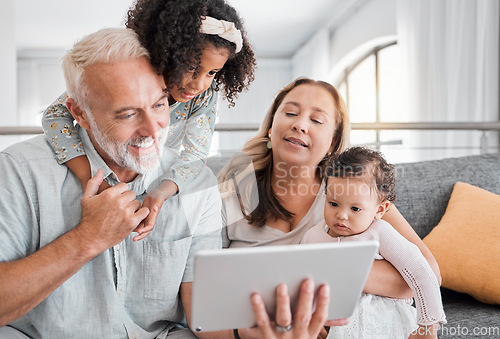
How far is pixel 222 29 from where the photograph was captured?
36.9 inches

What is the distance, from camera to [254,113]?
9070 mm

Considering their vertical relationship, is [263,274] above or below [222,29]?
below

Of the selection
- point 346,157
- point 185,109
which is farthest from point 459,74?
point 185,109

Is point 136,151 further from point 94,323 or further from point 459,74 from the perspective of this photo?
point 459,74

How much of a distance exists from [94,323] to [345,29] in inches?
235

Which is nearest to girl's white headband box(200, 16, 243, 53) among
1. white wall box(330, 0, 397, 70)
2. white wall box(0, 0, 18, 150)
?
white wall box(0, 0, 18, 150)

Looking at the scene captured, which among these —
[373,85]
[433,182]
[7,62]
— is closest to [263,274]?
[433,182]

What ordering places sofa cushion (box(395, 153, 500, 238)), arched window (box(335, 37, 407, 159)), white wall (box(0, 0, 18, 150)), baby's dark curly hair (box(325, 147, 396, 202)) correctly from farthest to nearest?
arched window (box(335, 37, 407, 159)) → white wall (box(0, 0, 18, 150)) → sofa cushion (box(395, 153, 500, 238)) → baby's dark curly hair (box(325, 147, 396, 202))

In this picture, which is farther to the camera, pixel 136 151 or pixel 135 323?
pixel 135 323

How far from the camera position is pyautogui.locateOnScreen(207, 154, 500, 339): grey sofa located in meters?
1.57

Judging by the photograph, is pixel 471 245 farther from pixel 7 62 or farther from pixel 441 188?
pixel 7 62

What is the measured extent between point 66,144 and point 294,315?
588 mm

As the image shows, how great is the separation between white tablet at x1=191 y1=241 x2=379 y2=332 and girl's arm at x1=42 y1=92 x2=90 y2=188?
0.41m

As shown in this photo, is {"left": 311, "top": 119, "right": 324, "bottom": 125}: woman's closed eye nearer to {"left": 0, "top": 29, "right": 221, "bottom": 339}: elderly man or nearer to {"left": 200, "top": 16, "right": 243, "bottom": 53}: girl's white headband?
{"left": 0, "top": 29, "right": 221, "bottom": 339}: elderly man
